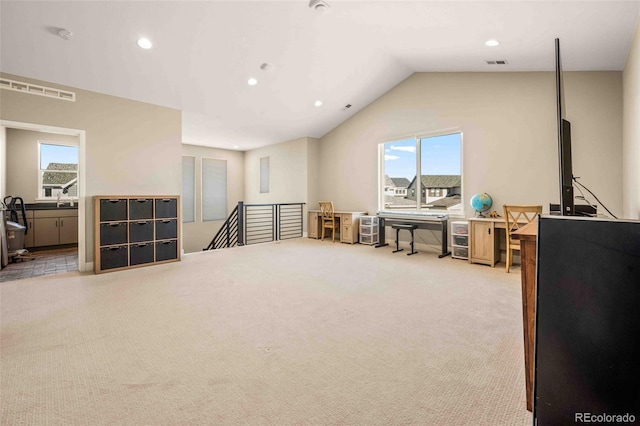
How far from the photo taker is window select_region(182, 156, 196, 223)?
28.8ft

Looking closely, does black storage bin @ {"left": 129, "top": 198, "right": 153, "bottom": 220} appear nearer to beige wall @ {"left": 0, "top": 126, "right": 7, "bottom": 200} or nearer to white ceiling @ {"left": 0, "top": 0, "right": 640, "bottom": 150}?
white ceiling @ {"left": 0, "top": 0, "right": 640, "bottom": 150}

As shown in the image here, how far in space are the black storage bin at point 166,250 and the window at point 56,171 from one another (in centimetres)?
381

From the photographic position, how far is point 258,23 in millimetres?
3982

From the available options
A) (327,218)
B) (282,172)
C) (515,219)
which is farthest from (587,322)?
(282,172)

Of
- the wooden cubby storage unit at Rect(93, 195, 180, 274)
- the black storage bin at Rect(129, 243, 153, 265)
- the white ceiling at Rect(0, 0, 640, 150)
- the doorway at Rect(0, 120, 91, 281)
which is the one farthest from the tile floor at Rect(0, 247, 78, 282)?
the white ceiling at Rect(0, 0, 640, 150)

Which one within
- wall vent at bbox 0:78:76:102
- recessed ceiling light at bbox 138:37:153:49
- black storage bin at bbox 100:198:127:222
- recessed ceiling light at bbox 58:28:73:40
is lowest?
black storage bin at bbox 100:198:127:222

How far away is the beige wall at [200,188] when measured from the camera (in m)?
8.88

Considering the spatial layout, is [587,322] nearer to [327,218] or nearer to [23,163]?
[327,218]

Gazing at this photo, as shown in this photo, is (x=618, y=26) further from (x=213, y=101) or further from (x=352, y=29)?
(x=213, y=101)

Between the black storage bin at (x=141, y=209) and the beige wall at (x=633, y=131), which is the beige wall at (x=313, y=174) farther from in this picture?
the beige wall at (x=633, y=131)

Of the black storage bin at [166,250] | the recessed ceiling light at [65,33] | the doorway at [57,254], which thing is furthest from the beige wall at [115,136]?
the recessed ceiling light at [65,33]

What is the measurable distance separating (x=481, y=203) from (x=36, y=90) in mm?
6881

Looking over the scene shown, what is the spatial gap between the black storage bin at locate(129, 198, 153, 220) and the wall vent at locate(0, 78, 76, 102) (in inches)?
67.1

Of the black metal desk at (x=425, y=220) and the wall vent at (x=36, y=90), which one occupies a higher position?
the wall vent at (x=36, y=90)
